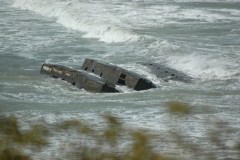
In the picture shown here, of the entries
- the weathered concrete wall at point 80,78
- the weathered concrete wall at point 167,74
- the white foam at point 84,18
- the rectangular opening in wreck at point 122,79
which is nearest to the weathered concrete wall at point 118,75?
the rectangular opening in wreck at point 122,79

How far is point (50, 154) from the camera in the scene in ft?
30.8

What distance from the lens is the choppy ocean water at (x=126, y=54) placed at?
17125 millimetres

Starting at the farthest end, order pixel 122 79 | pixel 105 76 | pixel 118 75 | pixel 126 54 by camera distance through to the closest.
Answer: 1. pixel 126 54
2. pixel 105 76
3. pixel 118 75
4. pixel 122 79

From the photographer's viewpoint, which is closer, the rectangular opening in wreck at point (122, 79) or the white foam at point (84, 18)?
the rectangular opening in wreck at point (122, 79)

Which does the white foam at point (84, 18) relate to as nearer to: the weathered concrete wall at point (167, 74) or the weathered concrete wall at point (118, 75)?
the weathered concrete wall at point (167, 74)

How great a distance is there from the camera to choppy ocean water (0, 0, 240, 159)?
56.2 ft

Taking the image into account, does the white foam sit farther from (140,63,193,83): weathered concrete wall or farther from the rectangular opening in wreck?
the rectangular opening in wreck

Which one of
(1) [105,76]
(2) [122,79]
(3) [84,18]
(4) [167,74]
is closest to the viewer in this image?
(2) [122,79]

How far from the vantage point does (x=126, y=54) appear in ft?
95.6

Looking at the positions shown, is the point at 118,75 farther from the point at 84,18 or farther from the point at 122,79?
the point at 84,18

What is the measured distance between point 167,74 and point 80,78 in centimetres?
378

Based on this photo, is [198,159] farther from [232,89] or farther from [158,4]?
[158,4]

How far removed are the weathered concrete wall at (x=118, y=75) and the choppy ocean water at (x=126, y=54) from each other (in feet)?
1.46

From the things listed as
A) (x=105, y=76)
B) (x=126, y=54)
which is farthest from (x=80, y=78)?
(x=126, y=54)
